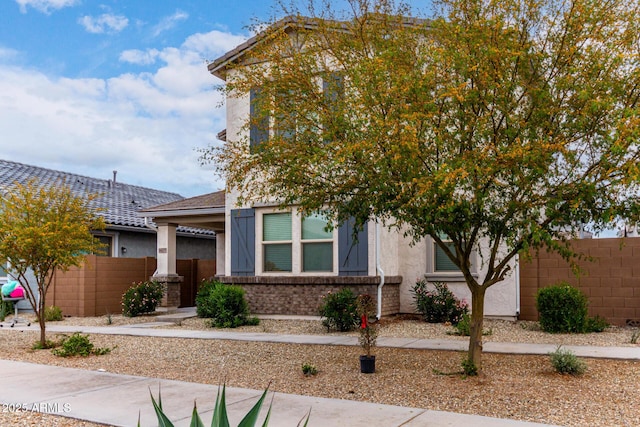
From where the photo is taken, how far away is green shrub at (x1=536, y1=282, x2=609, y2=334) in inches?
495

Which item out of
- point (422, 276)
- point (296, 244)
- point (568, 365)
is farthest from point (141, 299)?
point (568, 365)

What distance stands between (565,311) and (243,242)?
8284mm

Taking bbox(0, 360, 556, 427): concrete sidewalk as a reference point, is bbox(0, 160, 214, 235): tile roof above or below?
above

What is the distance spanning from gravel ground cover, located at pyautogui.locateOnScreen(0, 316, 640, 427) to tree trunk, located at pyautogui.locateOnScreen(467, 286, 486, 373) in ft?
0.89

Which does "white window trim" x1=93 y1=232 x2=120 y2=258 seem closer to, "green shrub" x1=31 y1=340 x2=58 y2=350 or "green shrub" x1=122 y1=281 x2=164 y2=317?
"green shrub" x1=122 y1=281 x2=164 y2=317

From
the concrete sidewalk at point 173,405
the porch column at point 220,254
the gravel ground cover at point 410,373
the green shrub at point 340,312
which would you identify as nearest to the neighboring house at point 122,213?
the porch column at point 220,254

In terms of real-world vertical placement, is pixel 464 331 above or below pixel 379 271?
below

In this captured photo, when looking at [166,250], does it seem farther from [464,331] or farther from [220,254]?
[464,331]

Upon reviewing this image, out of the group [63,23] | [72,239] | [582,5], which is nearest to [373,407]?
[582,5]

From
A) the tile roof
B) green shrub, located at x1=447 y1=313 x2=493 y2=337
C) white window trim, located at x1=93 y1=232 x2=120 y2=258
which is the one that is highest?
the tile roof

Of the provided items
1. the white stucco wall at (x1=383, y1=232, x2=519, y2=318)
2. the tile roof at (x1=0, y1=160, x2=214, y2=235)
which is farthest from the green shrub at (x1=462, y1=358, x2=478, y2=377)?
the tile roof at (x1=0, y1=160, x2=214, y2=235)

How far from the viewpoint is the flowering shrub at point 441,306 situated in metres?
14.3

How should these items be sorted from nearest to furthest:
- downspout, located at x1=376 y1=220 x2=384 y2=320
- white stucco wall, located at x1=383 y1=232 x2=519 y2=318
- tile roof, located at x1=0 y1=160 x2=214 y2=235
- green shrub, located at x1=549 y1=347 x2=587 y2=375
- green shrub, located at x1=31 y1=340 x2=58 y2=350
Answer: green shrub, located at x1=549 y1=347 x2=587 y2=375, green shrub, located at x1=31 y1=340 x2=58 y2=350, downspout, located at x1=376 y1=220 x2=384 y2=320, white stucco wall, located at x1=383 y1=232 x2=519 y2=318, tile roof, located at x1=0 y1=160 x2=214 y2=235

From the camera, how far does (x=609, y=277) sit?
44.7 feet
